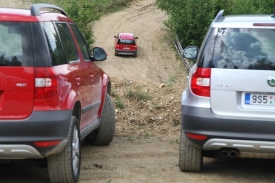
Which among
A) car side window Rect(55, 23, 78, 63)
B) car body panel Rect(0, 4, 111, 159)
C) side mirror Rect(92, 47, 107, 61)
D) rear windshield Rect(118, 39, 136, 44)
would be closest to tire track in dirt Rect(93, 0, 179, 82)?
rear windshield Rect(118, 39, 136, 44)

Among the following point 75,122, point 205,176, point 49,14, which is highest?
point 49,14

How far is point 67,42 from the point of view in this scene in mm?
7418

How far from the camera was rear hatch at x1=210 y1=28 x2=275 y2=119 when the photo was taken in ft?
22.2

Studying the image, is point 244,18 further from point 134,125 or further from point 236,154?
point 134,125

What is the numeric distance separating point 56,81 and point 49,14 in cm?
115

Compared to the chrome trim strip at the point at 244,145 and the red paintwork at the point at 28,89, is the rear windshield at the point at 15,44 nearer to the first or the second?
the red paintwork at the point at 28,89

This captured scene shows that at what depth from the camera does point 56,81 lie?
620 cm

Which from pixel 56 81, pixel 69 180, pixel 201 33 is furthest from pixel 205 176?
pixel 201 33

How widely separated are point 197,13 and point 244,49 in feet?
110

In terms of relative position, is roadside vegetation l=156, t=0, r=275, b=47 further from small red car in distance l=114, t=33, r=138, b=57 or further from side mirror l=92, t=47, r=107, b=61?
side mirror l=92, t=47, r=107, b=61

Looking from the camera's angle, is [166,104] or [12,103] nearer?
[12,103]

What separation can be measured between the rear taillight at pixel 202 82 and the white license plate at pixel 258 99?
0.42 m

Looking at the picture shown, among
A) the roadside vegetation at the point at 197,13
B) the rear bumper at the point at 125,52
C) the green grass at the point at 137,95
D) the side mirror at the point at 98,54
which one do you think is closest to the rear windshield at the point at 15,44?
the side mirror at the point at 98,54

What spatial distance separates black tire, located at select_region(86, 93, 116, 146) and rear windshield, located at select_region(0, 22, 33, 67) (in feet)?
10.6
